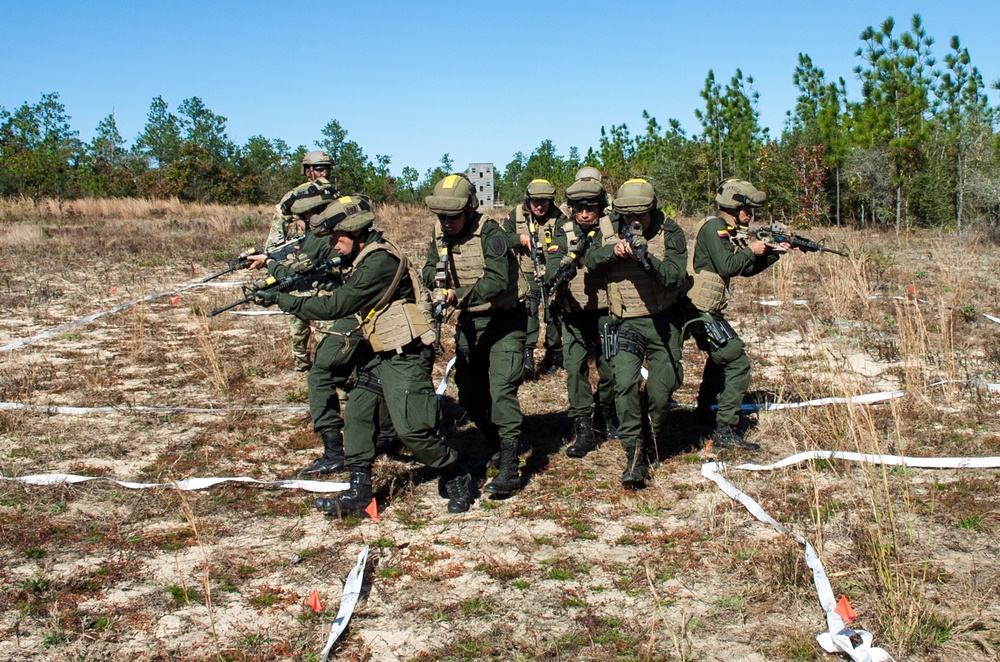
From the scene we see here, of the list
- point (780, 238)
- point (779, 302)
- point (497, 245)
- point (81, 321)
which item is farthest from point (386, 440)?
point (779, 302)

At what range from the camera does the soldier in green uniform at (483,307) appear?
547 cm

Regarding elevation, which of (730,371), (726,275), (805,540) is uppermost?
(726,275)

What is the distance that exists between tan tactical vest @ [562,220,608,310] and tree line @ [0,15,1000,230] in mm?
14766

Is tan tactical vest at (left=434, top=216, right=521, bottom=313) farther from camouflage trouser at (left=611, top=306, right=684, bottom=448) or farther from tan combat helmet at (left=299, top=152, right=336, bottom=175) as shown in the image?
tan combat helmet at (left=299, top=152, right=336, bottom=175)

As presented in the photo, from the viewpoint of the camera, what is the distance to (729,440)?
6336 mm

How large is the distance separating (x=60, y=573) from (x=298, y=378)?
4119 mm

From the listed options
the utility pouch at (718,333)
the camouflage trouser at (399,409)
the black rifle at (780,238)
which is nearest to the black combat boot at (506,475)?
the camouflage trouser at (399,409)

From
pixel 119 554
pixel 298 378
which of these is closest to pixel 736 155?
pixel 298 378

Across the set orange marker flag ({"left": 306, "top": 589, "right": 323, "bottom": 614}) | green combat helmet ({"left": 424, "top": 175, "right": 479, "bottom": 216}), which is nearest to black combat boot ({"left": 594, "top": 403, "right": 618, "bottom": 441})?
green combat helmet ({"left": 424, "top": 175, "right": 479, "bottom": 216})

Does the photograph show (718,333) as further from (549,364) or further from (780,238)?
(549,364)

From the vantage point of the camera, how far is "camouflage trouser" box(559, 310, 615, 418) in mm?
6582

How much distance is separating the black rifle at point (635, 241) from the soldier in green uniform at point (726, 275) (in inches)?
32.0

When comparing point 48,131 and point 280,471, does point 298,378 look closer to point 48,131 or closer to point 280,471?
point 280,471

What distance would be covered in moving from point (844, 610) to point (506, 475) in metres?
2.37
